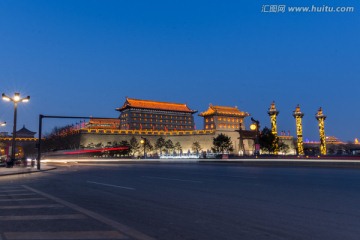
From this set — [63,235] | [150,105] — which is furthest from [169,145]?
[63,235]

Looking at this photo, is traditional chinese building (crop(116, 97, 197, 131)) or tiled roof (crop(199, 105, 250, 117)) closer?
tiled roof (crop(199, 105, 250, 117))

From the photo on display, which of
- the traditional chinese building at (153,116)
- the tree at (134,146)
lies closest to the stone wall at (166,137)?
the tree at (134,146)

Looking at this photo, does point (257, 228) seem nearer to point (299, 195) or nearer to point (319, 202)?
point (319, 202)

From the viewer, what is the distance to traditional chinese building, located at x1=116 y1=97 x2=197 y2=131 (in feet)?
525

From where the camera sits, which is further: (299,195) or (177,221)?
(299,195)

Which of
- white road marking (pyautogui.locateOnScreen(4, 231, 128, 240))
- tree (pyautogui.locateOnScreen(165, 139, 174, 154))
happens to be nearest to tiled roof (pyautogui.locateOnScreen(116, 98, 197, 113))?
tree (pyautogui.locateOnScreen(165, 139, 174, 154))

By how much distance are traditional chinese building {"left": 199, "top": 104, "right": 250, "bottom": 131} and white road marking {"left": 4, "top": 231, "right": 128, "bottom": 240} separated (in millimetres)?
147627

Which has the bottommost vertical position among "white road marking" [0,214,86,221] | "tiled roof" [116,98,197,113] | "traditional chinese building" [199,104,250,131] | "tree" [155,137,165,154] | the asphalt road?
the asphalt road

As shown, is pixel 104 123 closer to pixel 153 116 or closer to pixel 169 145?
pixel 153 116

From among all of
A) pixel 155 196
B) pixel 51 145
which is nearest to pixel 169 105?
pixel 51 145

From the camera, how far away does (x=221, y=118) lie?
519ft

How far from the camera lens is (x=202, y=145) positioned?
461ft

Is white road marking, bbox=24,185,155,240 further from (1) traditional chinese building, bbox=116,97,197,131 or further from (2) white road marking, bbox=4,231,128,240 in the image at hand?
(1) traditional chinese building, bbox=116,97,197,131

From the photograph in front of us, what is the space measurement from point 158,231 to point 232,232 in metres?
1.26
